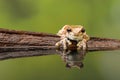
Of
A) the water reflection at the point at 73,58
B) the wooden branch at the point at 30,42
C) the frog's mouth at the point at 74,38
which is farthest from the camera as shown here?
the frog's mouth at the point at 74,38

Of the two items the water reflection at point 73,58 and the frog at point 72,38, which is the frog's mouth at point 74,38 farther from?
the water reflection at point 73,58

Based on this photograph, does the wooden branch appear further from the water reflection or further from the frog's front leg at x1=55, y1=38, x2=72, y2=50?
the water reflection

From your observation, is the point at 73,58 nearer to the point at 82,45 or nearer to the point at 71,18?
the point at 82,45

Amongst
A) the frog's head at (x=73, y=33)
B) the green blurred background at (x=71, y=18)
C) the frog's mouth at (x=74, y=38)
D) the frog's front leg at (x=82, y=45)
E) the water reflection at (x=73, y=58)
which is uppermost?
the green blurred background at (x=71, y=18)

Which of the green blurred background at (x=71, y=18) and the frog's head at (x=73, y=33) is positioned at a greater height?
the green blurred background at (x=71, y=18)

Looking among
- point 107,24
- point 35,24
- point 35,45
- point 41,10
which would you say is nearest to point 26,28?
point 35,24

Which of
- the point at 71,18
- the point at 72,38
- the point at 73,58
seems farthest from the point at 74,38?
the point at 71,18

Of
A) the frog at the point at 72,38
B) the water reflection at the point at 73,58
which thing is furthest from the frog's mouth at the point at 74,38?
the water reflection at the point at 73,58

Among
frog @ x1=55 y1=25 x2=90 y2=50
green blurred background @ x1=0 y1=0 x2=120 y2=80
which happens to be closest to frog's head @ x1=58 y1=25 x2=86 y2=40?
frog @ x1=55 y1=25 x2=90 y2=50

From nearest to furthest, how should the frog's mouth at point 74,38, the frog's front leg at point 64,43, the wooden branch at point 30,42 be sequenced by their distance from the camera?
the wooden branch at point 30,42 < the frog's front leg at point 64,43 < the frog's mouth at point 74,38
